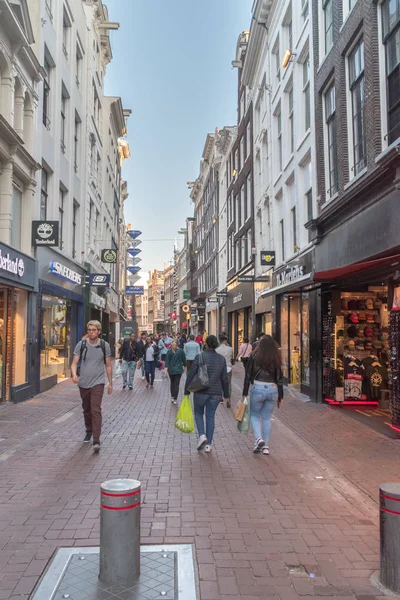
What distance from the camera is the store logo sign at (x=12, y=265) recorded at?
11291 mm

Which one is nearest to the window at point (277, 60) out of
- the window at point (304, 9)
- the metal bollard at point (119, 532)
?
the window at point (304, 9)

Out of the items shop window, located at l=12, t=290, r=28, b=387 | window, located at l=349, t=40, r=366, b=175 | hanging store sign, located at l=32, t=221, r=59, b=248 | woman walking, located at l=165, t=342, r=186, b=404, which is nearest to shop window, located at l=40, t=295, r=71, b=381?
shop window, located at l=12, t=290, r=28, b=387

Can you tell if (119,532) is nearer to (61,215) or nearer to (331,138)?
(331,138)

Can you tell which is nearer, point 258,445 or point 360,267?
point 258,445

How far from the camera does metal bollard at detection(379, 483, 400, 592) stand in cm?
341

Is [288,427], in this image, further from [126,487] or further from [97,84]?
[97,84]

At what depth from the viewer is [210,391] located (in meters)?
7.61

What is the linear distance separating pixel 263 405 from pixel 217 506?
2535mm

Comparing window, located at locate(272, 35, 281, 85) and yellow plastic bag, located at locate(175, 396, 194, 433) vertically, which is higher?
window, located at locate(272, 35, 281, 85)

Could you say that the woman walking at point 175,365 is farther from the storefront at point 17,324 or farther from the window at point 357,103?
the window at point 357,103

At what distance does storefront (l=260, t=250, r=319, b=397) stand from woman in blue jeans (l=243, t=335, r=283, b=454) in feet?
13.5

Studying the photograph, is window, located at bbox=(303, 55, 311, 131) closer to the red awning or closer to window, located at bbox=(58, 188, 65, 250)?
the red awning

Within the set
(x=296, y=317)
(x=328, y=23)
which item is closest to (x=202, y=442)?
(x=296, y=317)

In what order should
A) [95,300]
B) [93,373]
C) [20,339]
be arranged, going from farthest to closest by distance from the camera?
[95,300] < [20,339] < [93,373]
